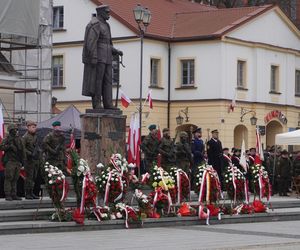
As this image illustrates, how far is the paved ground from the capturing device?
55.0 ft

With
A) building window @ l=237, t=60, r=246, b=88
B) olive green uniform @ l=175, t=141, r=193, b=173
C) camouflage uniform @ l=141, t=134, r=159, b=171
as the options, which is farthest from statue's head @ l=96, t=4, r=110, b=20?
building window @ l=237, t=60, r=246, b=88

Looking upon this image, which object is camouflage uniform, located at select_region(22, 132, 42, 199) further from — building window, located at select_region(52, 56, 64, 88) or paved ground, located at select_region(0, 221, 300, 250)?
building window, located at select_region(52, 56, 64, 88)

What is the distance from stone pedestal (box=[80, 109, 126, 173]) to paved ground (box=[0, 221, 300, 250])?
98.9 inches

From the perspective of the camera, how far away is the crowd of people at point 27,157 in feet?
69.7

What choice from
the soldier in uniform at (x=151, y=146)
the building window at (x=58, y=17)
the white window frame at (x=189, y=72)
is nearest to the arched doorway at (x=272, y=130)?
the white window frame at (x=189, y=72)

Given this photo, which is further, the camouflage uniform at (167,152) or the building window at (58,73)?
the building window at (58,73)

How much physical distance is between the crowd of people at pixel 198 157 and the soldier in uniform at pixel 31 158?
9.09 ft

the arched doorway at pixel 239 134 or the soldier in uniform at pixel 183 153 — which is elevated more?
the arched doorway at pixel 239 134

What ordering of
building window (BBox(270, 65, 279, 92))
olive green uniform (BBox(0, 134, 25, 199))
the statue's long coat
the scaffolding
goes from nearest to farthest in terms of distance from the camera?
1. olive green uniform (BBox(0, 134, 25, 199))
2. the statue's long coat
3. the scaffolding
4. building window (BBox(270, 65, 279, 92))

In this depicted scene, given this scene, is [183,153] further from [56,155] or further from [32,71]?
[32,71]

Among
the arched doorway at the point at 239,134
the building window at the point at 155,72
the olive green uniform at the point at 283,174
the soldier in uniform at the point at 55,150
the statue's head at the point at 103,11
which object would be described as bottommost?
the olive green uniform at the point at 283,174

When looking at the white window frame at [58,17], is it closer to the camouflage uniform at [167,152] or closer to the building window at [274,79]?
the building window at [274,79]

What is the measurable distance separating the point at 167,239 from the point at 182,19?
35.0 m

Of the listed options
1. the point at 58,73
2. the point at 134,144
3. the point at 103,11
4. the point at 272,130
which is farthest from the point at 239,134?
the point at 103,11
